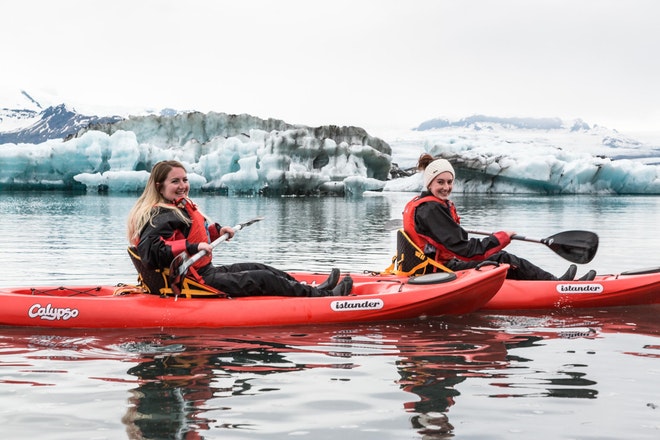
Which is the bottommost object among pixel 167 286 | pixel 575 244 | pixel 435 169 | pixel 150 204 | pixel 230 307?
pixel 230 307

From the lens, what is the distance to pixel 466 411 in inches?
142

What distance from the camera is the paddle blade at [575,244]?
23.4 feet

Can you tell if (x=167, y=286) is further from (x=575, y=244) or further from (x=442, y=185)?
(x=575, y=244)

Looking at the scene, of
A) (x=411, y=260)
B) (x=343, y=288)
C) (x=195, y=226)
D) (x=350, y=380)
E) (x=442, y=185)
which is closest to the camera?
(x=350, y=380)

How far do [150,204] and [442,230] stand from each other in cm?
245

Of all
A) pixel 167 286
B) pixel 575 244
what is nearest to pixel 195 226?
pixel 167 286

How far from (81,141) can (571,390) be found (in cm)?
3880

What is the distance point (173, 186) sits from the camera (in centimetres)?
553

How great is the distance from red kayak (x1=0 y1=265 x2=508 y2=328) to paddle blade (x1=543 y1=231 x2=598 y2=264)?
4.14ft

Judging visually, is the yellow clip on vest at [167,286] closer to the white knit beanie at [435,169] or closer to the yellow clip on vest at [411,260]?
the yellow clip on vest at [411,260]

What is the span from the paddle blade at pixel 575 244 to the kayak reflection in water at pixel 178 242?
2.49 m

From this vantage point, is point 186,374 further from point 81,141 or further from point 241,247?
point 81,141

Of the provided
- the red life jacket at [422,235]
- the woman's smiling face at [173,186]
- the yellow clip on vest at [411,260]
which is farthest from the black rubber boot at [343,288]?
the woman's smiling face at [173,186]

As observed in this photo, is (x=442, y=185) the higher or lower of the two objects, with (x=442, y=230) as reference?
higher
